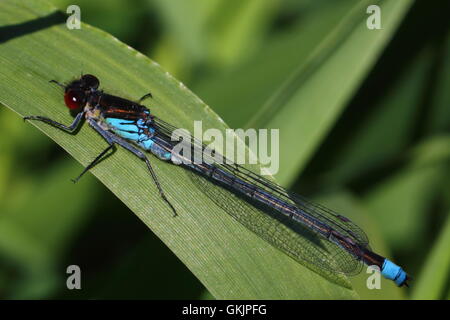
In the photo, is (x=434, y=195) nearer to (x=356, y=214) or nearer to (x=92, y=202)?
(x=356, y=214)

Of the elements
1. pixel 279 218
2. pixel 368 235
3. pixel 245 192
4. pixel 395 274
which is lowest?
pixel 395 274

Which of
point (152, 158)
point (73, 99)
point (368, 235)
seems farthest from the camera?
point (368, 235)

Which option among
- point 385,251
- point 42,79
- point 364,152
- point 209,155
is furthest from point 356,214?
point 42,79

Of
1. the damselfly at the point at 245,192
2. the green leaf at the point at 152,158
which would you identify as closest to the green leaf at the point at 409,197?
the damselfly at the point at 245,192

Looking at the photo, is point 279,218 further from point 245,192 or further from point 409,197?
point 409,197

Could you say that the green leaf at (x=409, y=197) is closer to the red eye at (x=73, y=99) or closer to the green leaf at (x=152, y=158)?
the green leaf at (x=152, y=158)

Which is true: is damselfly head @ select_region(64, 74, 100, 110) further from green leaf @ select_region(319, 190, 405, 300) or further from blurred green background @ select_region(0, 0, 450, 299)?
green leaf @ select_region(319, 190, 405, 300)

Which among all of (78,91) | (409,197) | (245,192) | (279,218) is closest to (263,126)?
(245,192)
